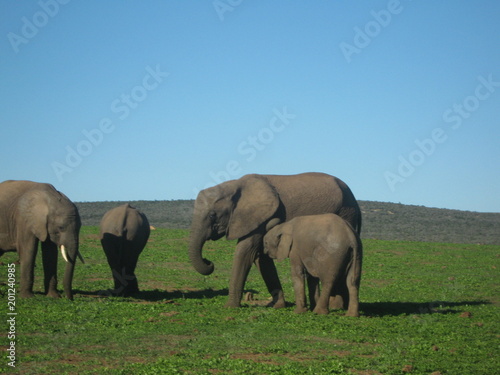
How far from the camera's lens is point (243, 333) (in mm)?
15422

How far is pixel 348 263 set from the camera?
17.9 meters

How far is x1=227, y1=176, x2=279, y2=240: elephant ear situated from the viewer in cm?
1998

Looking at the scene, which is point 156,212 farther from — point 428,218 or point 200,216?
point 200,216

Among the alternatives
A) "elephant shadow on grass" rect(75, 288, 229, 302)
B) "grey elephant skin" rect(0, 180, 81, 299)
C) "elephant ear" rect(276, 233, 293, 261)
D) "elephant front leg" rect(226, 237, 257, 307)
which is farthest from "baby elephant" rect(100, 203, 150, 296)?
"elephant ear" rect(276, 233, 293, 261)

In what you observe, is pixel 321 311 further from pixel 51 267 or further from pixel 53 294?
pixel 51 267

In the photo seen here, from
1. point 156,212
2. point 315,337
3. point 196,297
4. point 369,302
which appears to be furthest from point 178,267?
point 156,212

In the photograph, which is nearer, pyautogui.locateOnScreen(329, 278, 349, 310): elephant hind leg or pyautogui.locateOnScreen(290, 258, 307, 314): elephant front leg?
pyautogui.locateOnScreen(290, 258, 307, 314): elephant front leg

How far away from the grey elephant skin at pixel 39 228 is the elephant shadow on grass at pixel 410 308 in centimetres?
816

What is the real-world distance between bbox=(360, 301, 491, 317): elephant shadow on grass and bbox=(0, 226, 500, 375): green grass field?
36 mm

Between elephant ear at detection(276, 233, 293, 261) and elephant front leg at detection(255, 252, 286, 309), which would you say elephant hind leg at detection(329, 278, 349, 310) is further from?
elephant ear at detection(276, 233, 293, 261)

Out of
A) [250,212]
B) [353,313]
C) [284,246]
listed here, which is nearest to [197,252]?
[250,212]

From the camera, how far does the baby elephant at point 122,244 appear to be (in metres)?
22.9

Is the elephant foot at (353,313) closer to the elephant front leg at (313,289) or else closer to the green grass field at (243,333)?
the green grass field at (243,333)

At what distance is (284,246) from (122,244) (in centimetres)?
636
